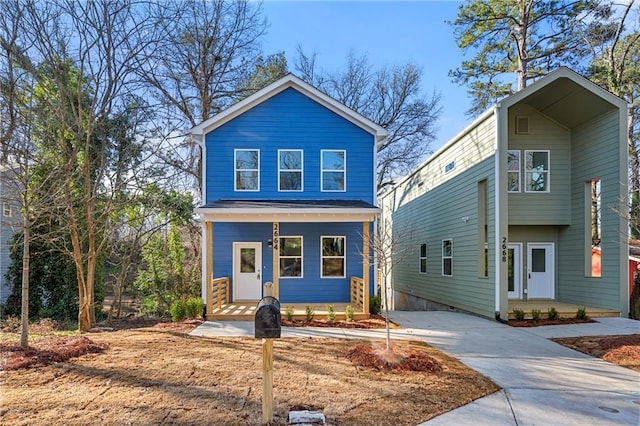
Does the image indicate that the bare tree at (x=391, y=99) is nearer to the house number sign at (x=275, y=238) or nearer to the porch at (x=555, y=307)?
the porch at (x=555, y=307)

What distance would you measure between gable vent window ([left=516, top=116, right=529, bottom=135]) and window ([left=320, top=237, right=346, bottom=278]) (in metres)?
6.32

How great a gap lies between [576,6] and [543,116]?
8.58m

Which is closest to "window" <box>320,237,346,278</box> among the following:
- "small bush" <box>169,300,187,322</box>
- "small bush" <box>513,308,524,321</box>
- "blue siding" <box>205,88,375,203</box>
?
"blue siding" <box>205,88,375,203</box>

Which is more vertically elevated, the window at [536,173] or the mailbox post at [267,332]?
the window at [536,173]

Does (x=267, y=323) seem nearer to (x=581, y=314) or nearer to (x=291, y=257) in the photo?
(x=291, y=257)

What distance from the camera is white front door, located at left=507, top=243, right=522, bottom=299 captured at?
40.8 feet

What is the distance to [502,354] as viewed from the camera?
6.72 m

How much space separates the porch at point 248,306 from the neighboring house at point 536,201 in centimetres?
332

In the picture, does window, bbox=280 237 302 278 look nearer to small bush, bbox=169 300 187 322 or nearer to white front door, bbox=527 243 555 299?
small bush, bbox=169 300 187 322

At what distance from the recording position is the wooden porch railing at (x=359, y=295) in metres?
10.2

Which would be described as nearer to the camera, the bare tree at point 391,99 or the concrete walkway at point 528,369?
the concrete walkway at point 528,369

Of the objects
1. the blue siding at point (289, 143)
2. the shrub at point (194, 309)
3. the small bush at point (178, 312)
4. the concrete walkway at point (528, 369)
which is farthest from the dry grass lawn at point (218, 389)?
the blue siding at point (289, 143)

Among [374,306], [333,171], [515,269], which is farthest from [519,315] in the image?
[333,171]

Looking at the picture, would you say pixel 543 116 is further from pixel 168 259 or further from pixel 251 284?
pixel 168 259
